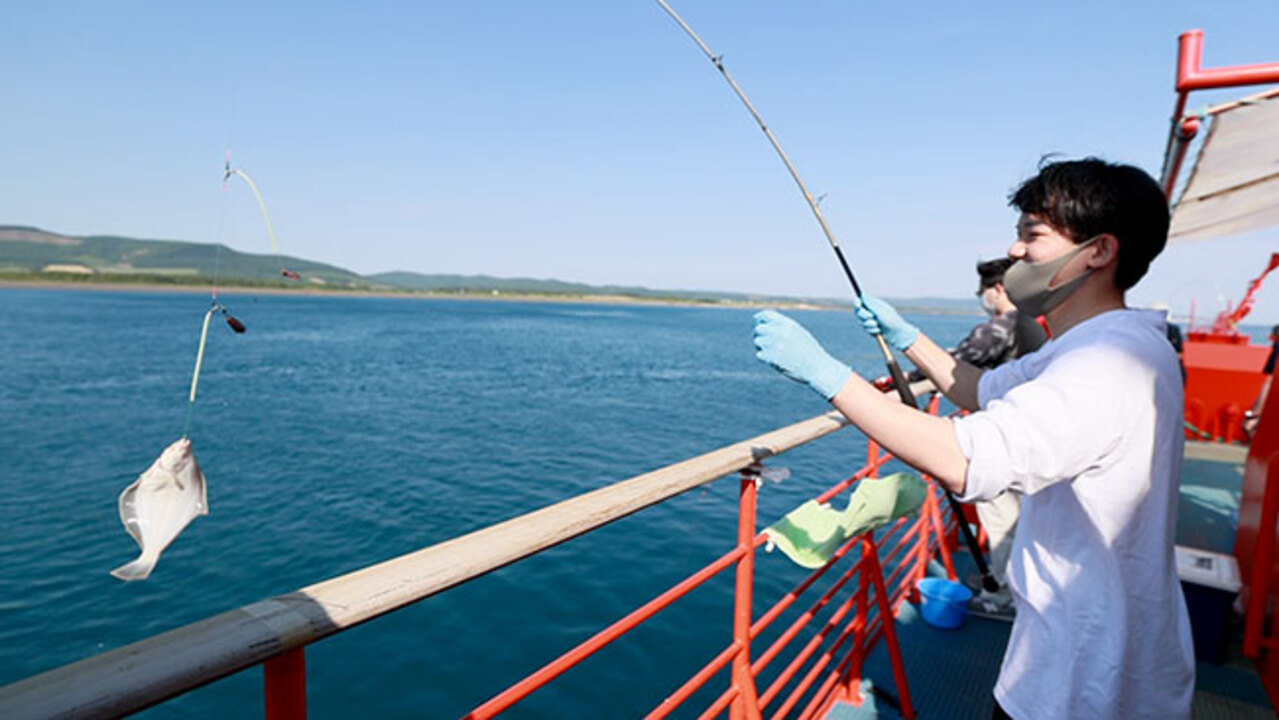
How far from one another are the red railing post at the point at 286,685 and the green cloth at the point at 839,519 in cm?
139

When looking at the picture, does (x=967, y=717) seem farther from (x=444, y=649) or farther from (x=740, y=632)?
(x=444, y=649)

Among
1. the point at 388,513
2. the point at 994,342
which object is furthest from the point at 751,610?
the point at 388,513

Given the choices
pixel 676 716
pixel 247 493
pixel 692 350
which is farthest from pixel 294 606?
pixel 692 350

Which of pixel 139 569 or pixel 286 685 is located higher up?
pixel 286 685

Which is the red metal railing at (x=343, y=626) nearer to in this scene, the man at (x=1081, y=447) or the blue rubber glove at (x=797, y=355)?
the blue rubber glove at (x=797, y=355)

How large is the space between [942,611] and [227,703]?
5.96 meters

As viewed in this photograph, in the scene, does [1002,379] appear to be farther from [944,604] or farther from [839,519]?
[944,604]

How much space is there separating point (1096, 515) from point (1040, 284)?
21.9 inches

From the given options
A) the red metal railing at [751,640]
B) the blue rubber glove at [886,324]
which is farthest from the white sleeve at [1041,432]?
the blue rubber glove at [886,324]

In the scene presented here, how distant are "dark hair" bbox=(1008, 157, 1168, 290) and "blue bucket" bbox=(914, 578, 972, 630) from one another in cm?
280

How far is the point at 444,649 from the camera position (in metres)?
6.47

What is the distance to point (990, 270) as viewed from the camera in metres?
3.94

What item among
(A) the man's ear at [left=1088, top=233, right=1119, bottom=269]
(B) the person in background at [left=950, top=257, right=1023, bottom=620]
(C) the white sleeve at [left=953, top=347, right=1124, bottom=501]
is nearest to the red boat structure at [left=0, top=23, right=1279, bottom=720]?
(B) the person in background at [left=950, top=257, right=1023, bottom=620]

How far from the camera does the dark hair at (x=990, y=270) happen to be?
12.8 ft
